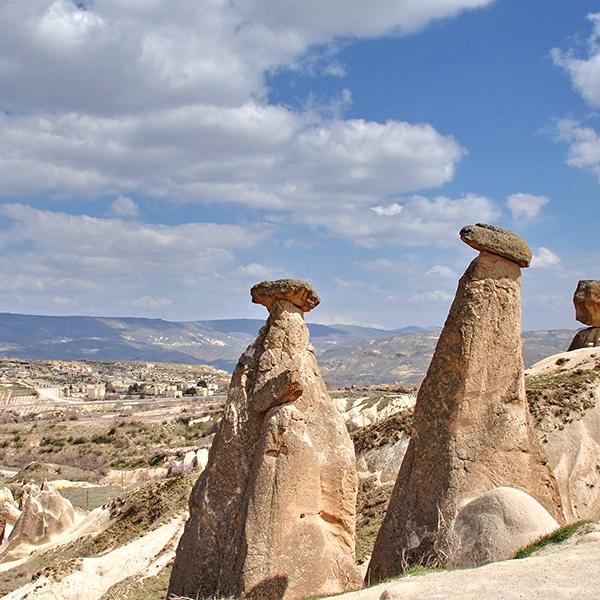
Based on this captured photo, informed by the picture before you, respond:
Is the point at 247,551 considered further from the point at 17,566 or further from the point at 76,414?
the point at 76,414

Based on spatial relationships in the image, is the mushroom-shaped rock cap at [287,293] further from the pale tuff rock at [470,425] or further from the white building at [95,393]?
the white building at [95,393]

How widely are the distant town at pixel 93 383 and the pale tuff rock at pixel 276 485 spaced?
71846mm

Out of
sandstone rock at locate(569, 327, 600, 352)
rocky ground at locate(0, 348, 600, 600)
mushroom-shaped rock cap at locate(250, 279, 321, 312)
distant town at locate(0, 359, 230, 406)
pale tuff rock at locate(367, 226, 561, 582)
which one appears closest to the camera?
pale tuff rock at locate(367, 226, 561, 582)

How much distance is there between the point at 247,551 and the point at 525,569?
3.54m

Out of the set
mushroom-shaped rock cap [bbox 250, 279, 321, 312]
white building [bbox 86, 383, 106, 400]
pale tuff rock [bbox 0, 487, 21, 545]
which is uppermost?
mushroom-shaped rock cap [bbox 250, 279, 321, 312]

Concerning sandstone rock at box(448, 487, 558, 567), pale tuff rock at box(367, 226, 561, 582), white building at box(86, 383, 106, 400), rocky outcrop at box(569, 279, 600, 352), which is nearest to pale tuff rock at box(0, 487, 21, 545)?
pale tuff rock at box(367, 226, 561, 582)

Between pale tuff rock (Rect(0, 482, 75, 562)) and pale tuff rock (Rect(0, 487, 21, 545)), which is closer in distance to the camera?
pale tuff rock (Rect(0, 482, 75, 562))

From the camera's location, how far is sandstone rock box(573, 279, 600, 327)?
779 inches

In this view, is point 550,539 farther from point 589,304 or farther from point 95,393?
point 95,393

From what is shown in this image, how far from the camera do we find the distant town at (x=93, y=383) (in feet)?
290

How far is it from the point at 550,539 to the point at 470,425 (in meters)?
1.59

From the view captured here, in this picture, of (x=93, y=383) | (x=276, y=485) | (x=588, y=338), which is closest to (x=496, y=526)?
(x=276, y=485)

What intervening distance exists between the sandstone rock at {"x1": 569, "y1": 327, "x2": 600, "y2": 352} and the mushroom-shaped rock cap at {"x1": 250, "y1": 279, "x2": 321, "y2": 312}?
12.3 meters

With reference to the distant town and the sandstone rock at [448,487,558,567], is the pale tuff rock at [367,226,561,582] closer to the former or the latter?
the sandstone rock at [448,487,558,567]
